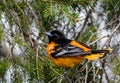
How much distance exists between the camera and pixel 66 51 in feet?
10.2

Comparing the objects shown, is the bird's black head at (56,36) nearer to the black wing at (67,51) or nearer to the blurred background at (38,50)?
the black wing at (67,51)

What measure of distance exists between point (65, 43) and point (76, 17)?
0.87m

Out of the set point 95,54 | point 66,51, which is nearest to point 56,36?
point 66,51

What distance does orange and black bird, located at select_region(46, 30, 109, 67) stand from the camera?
2997mm

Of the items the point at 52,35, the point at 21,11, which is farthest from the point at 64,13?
the point at 52,35

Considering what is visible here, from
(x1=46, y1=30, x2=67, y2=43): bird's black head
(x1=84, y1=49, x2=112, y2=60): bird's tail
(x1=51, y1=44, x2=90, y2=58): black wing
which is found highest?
(x1=46, y1=30, x2=67, y2=43): bird's black head

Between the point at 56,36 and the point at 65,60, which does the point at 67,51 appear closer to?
the point at 65,60

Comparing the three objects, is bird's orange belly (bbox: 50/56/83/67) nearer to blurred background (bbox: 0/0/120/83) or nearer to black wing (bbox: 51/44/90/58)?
black wing (bbox: 51/44/90/58)

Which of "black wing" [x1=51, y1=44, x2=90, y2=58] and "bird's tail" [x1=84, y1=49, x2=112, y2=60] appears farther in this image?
"black wing" [x1=51, y1=44, x2=90, y2=58]

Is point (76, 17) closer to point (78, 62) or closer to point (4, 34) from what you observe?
point (4, 34)

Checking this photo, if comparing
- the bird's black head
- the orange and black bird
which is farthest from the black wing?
the bird's black head

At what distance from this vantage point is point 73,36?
3553mm

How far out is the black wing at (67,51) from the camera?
303 centimetres

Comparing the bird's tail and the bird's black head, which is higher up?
the bird's black head
